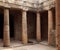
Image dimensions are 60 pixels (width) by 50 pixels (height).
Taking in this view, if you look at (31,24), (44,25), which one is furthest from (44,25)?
(31,24)

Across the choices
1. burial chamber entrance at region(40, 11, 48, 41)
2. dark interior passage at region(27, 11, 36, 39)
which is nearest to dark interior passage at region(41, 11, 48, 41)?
burial chamber entrance at region(40, 11, 48, 41)

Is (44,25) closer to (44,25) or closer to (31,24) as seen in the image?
(44,25)

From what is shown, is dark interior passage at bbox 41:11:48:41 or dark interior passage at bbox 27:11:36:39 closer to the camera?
dark interior passage at bbox 41:11:48:41

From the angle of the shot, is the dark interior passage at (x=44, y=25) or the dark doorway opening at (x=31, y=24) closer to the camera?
the dark interior passage at (x=44, y=25)

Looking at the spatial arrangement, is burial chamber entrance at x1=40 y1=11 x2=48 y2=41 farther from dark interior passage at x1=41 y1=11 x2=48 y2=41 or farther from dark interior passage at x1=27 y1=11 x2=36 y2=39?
dark interior passage at x1=27 y1=11 x2=36 y2=39

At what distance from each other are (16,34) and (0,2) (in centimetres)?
648

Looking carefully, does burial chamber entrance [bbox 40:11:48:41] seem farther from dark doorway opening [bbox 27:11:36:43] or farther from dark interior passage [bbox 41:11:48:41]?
dark doorway opening [bbox 27:11:36:43]

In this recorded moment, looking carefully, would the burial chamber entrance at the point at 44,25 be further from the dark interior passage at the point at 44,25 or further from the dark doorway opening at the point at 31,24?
the dark doorway opening at the point at 31,24

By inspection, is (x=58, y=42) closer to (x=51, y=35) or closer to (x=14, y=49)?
(x=14, y=49)

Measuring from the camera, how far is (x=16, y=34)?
1733 cm

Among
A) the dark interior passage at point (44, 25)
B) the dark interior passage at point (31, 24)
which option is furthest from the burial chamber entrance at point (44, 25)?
the dark interior passage at point (31, 24)

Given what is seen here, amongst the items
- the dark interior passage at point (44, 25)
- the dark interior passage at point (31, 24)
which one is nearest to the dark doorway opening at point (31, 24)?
the dark interior passage at point (31, 24)

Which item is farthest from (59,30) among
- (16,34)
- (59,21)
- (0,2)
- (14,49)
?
(16,34)

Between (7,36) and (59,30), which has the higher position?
(59,30)
